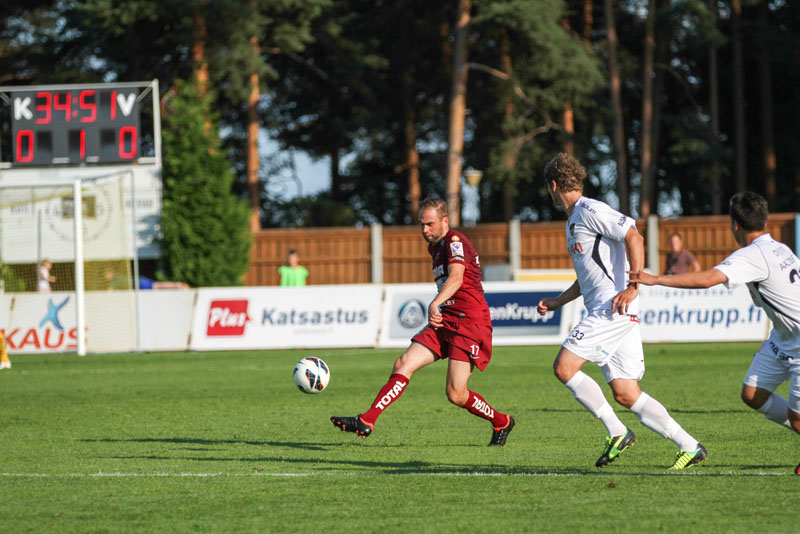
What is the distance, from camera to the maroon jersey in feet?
26.9

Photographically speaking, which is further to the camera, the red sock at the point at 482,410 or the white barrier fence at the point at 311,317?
the white barrier fence at the point at 311,317

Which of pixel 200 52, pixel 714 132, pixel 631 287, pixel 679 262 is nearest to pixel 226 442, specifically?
pixel 631 287

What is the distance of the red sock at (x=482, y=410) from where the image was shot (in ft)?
27.3

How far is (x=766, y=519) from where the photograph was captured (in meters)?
5.41

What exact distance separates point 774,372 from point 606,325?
1.07 meters

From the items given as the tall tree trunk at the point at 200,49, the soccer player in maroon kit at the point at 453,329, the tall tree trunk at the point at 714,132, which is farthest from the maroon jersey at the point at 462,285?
the tall tree trunk at the point at 714,132

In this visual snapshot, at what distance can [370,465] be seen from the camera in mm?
7590

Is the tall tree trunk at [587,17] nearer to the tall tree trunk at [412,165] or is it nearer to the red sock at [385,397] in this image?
the tall tree trunk at [412,165]

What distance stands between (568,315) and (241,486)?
14.3 m

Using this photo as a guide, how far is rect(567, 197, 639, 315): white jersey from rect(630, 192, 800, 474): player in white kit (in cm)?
64

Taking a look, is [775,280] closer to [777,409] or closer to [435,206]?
[777,409]

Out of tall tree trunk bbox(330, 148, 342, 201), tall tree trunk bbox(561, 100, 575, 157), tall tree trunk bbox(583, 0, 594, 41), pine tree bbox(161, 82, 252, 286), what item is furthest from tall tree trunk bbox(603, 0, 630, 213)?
pine tree bbox(161, 82, 252, 286)

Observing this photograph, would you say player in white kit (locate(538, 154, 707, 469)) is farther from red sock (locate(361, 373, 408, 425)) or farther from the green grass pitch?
red sock (locate(361, 373, 408, 425))

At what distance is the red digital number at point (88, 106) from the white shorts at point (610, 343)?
1866cm
